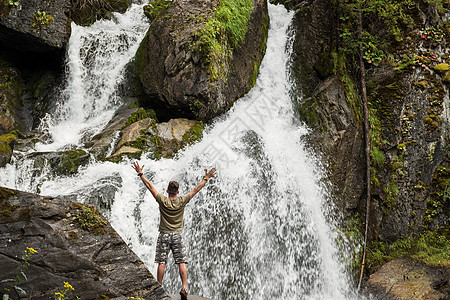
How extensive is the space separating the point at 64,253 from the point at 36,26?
858 centimetres

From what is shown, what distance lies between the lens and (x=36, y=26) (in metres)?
10.4

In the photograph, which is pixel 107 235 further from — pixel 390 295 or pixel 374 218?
pixel 374 218

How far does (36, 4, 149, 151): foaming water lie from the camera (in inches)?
395

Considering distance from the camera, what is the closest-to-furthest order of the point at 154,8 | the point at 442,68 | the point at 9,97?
1. the point at 9,97
2. the point at 442,68
3. the point at 154,8

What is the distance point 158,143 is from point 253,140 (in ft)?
8.38

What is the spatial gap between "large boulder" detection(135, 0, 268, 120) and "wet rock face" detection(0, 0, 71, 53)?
8.14 ft

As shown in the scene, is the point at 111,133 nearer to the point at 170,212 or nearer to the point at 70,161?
the point at 70,161

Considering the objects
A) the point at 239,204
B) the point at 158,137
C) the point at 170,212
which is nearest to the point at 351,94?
the point at 239,204

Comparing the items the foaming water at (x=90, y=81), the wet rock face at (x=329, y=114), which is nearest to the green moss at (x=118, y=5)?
the foaming water at (x=90, y=81)

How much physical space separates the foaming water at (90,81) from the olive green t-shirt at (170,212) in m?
5.02

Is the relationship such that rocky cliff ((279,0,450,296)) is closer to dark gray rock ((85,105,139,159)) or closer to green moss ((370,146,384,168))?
green moss ((370,146,384,168))

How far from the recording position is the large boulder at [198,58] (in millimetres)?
9695

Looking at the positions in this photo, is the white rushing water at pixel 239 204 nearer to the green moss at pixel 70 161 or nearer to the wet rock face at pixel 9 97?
the green moss at pixel 70 161

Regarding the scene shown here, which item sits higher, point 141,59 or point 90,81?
point 90,81
